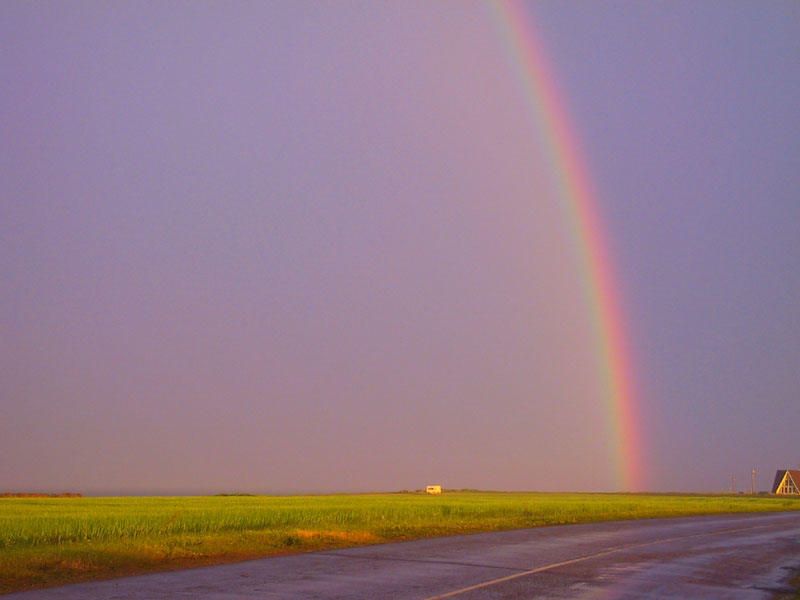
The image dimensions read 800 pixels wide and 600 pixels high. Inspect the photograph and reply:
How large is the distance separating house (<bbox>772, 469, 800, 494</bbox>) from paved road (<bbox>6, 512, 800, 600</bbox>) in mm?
127219

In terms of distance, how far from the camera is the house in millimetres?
139250

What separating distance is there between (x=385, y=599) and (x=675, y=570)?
29.5ft

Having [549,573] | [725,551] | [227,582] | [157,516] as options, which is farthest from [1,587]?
[725,551]

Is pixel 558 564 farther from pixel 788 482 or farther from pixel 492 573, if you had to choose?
pixel 788 482

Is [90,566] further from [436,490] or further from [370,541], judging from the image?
[436,490]

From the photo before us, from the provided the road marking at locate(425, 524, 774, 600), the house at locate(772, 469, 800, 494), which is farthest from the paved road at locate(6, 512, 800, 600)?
the house at locate(772, 469, 800, 494)

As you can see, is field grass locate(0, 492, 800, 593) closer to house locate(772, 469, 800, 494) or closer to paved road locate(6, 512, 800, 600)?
paved road locate(6, 512, 800, 600)

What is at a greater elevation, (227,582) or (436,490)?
(436,490)

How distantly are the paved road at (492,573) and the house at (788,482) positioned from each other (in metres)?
127

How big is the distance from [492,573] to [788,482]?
143 metres

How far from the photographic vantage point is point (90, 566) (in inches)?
689

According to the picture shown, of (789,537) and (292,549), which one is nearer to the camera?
(292,549)

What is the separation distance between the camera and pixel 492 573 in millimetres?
16953

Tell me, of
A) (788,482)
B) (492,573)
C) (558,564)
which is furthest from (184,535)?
(788,482)
